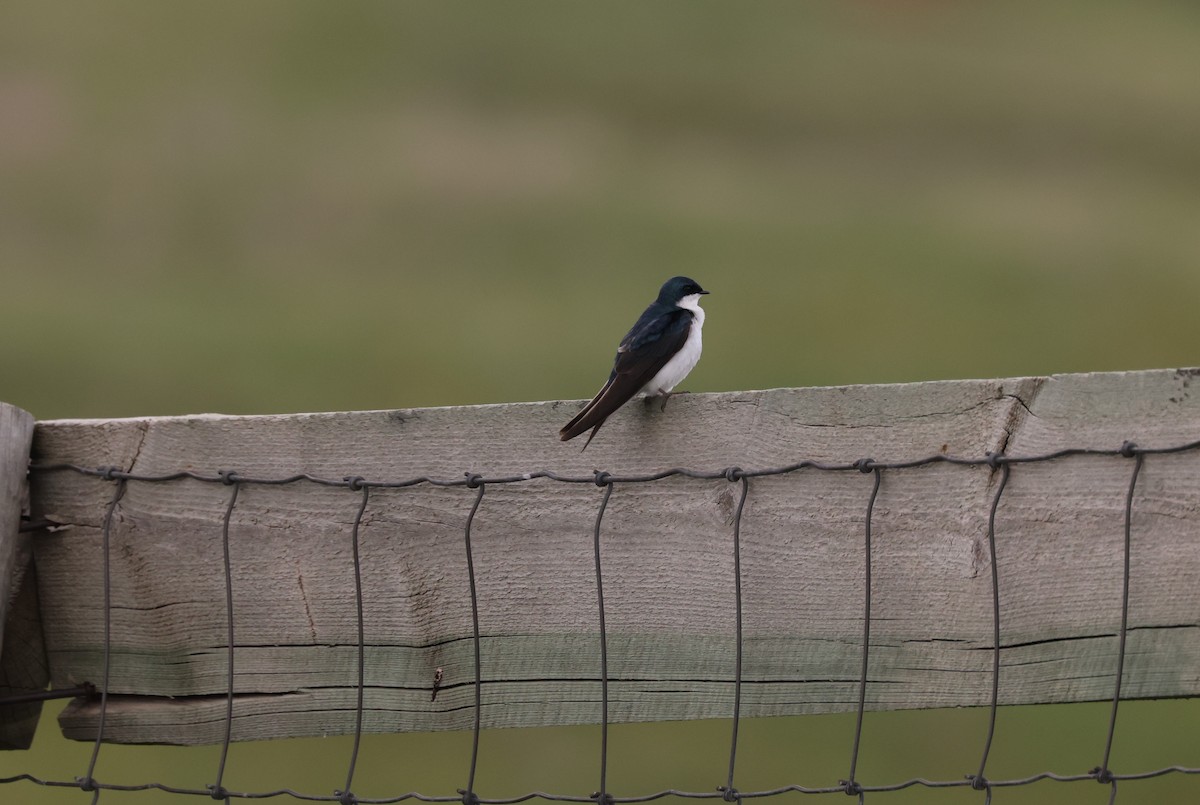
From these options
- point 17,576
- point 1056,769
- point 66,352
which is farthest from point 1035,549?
point 66,352

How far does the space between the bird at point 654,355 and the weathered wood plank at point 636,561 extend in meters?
0.10

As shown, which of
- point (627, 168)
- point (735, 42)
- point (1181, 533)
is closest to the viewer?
point (1181, 533)

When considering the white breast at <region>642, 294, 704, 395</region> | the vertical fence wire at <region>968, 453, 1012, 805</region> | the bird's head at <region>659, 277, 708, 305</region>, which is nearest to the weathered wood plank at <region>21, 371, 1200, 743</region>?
the vertical fence wire at <region>968, 453, 1012, 805</region>

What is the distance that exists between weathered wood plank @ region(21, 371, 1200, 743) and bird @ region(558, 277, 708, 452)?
10cm

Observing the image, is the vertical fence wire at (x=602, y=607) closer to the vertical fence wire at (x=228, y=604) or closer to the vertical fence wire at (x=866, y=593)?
the vertical fence wire at (x=866, y=593)

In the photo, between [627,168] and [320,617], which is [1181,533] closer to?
[320,617]

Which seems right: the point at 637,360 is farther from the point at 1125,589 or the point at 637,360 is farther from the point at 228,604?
the point at 1125,589

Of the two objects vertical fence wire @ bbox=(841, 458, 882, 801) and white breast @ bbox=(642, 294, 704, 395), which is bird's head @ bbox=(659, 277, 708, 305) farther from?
vertical fence wire @ bbox=(841, 458, 882, 801)

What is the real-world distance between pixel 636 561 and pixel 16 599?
1162 millimetres

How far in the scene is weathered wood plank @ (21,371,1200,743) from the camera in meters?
2.03

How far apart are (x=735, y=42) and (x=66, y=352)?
1620 cm

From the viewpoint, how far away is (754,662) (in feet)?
7.25

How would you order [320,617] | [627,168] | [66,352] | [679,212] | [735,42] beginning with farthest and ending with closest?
[735,42]
[627,168]
[679,212]
[66,352]
[320,617]

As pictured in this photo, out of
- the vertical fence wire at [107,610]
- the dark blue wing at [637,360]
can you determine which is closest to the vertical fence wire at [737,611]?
the dark blue wing at [637,360]
